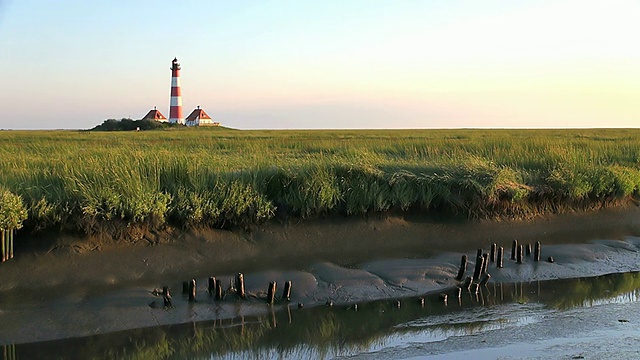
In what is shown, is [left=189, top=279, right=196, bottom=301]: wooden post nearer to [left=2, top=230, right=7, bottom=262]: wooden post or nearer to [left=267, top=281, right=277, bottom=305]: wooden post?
[left=267, top=281, right=277, bottom=305]: wooden post

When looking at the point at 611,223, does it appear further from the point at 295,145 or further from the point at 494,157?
the point at 295,145

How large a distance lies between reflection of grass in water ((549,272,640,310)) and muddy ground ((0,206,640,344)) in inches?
15.0

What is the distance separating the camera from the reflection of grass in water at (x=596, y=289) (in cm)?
988

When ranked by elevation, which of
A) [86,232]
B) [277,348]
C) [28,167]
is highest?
[28,167]

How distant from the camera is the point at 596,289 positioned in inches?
421

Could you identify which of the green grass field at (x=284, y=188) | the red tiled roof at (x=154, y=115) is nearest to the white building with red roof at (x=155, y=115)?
the red tiled roof at (x=154, y=115)

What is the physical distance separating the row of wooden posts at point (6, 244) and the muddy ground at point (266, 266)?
11cm

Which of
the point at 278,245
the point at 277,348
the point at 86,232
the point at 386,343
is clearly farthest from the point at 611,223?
the point at 86,232

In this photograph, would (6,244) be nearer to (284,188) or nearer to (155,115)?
(284,188)

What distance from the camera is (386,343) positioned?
7.91 m

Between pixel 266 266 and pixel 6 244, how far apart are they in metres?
3.79

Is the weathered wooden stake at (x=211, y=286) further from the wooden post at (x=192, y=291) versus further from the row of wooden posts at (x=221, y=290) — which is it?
the wooden post at (x=192, y=291)

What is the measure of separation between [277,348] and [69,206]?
4192 millimetres

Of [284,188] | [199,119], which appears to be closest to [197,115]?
[199,119]
